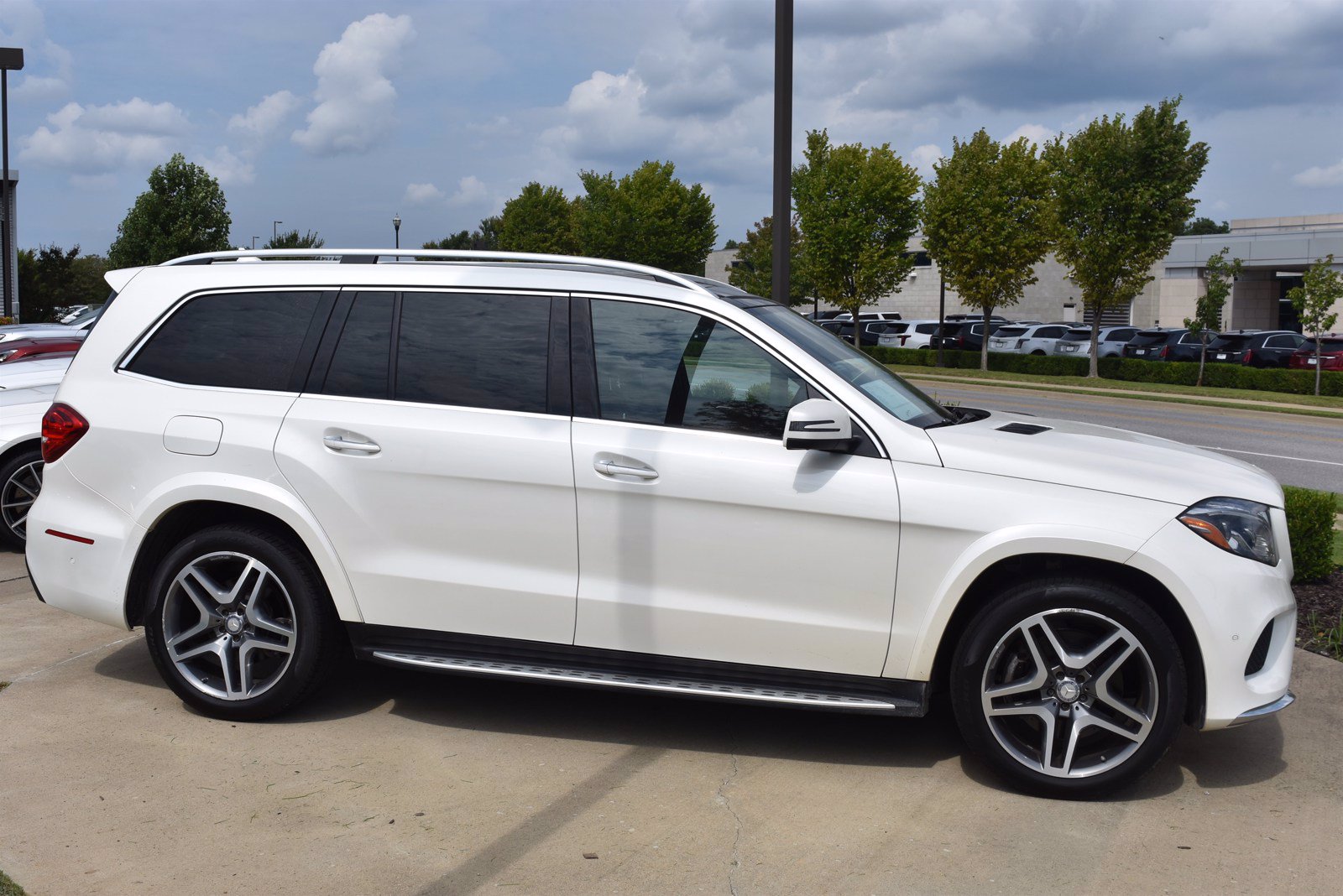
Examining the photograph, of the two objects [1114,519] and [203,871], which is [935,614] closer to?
[1114,519]

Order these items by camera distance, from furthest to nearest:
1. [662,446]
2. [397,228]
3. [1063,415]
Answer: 1. [397,228]
2. [1063,415]
3. [662,446]

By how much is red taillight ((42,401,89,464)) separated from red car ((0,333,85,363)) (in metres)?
5.02

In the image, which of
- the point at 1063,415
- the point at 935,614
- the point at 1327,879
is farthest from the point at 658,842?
the point at 1063,415

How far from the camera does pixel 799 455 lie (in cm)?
441

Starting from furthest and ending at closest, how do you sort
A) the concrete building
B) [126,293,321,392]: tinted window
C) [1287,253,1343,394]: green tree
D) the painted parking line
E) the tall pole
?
the concrete building → [1287,253,1343,394]: green tree → the painted parking line → the tall pole → [126,293,321,392]: tinted window

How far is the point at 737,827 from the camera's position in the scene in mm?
4059

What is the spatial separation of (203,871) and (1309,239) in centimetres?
5792

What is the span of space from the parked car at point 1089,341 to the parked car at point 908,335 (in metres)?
4.96

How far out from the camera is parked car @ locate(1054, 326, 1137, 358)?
136 feet

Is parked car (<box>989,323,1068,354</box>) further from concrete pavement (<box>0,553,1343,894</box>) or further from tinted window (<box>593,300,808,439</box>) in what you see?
tinted window (<box>593,300,808,439</box>)

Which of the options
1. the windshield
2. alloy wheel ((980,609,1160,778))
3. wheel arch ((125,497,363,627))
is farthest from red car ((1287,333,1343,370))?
wheel arch ((125,497,363,627))

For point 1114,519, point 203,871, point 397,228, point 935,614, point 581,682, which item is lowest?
point 203,871

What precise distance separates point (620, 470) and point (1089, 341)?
41.0 meters

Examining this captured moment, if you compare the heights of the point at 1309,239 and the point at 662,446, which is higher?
the point at 1309,239
